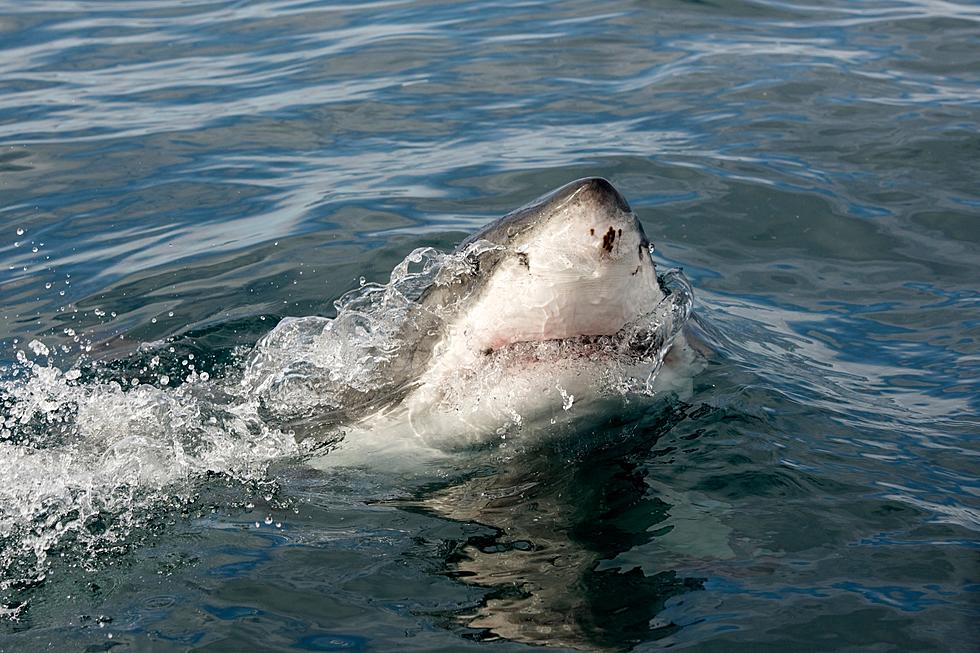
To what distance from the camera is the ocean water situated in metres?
3.27

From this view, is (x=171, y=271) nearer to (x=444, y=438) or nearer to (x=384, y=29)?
(x=444, y=438)

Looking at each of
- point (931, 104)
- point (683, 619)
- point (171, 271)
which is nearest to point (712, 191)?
point (931, 104)

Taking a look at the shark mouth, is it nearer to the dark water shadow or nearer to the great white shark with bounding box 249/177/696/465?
the great white shark with bounding box 249/177/696/465

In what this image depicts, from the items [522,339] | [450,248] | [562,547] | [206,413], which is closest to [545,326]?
[522,339]

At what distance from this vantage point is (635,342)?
3600 mm

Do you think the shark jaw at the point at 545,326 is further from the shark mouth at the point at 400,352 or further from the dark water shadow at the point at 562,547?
the dark water shadow at the point at 562,547

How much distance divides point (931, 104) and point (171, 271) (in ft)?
18.2

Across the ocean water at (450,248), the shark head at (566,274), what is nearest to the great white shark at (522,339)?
the shark head at (566,274)

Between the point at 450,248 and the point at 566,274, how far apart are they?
3.31m

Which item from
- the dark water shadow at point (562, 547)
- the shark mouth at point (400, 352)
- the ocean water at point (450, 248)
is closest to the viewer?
the dark water shadow at point (562, 547)

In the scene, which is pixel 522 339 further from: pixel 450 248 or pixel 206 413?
pixel 450 248

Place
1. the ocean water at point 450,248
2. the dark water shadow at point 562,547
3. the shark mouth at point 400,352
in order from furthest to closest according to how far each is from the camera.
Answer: the shark mouth at point 400,352, the ocean water at point 450,248, the dark water shadow at point 562,547

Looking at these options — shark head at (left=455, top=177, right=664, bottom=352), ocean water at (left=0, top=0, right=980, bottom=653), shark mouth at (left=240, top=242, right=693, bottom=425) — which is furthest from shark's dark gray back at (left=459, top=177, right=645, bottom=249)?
ocean water at (left=0, top=0, right=980, bottom=653)

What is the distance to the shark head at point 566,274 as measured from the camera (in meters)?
3.29
